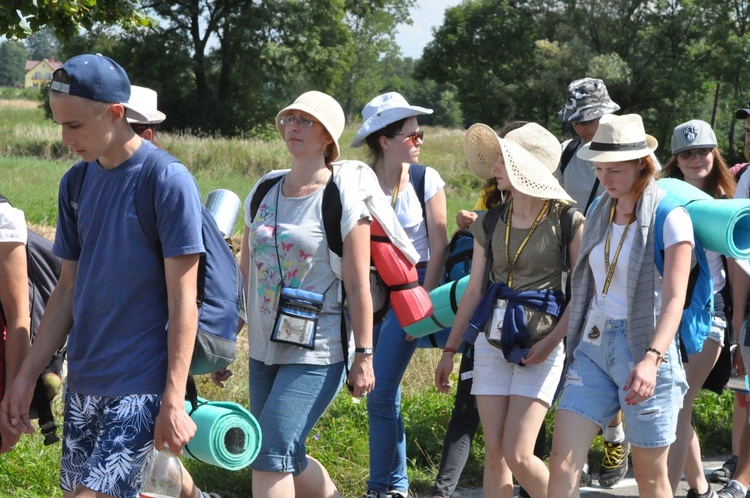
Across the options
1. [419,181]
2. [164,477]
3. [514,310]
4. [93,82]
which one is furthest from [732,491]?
[93,82]

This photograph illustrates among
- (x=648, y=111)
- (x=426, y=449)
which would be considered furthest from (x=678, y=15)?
(x=426, y=449)

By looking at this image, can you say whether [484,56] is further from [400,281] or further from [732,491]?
[400,281]

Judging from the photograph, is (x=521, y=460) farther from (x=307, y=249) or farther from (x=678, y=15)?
(x=678, y=15)

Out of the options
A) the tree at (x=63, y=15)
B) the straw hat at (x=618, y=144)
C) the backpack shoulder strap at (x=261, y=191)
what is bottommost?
the backpack shoulder strap at (x=261, y=191)

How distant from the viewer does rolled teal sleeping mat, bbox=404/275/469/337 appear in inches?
179

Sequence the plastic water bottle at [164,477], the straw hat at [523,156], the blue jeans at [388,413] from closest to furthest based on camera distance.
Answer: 1. the plastic water bottle at [164,477]
2. the straw hat at [523,156]
3. the blue jeans at [388,413]

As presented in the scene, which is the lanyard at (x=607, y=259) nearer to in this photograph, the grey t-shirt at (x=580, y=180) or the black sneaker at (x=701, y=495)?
the grey t-shirt at (x=580, y=180)

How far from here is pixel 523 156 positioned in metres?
4.33

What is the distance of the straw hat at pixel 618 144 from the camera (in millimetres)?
3912

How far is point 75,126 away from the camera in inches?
118

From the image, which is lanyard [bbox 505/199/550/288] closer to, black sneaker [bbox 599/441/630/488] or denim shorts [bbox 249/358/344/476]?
denim shorts [bbox 249/358/344/476]

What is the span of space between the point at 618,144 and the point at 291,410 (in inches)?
65.7

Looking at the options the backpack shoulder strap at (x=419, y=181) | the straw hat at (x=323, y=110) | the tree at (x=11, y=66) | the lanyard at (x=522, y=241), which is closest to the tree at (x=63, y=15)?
the backpack shoulder strap at (x=419, y=181)

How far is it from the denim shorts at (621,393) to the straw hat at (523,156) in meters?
0.68
